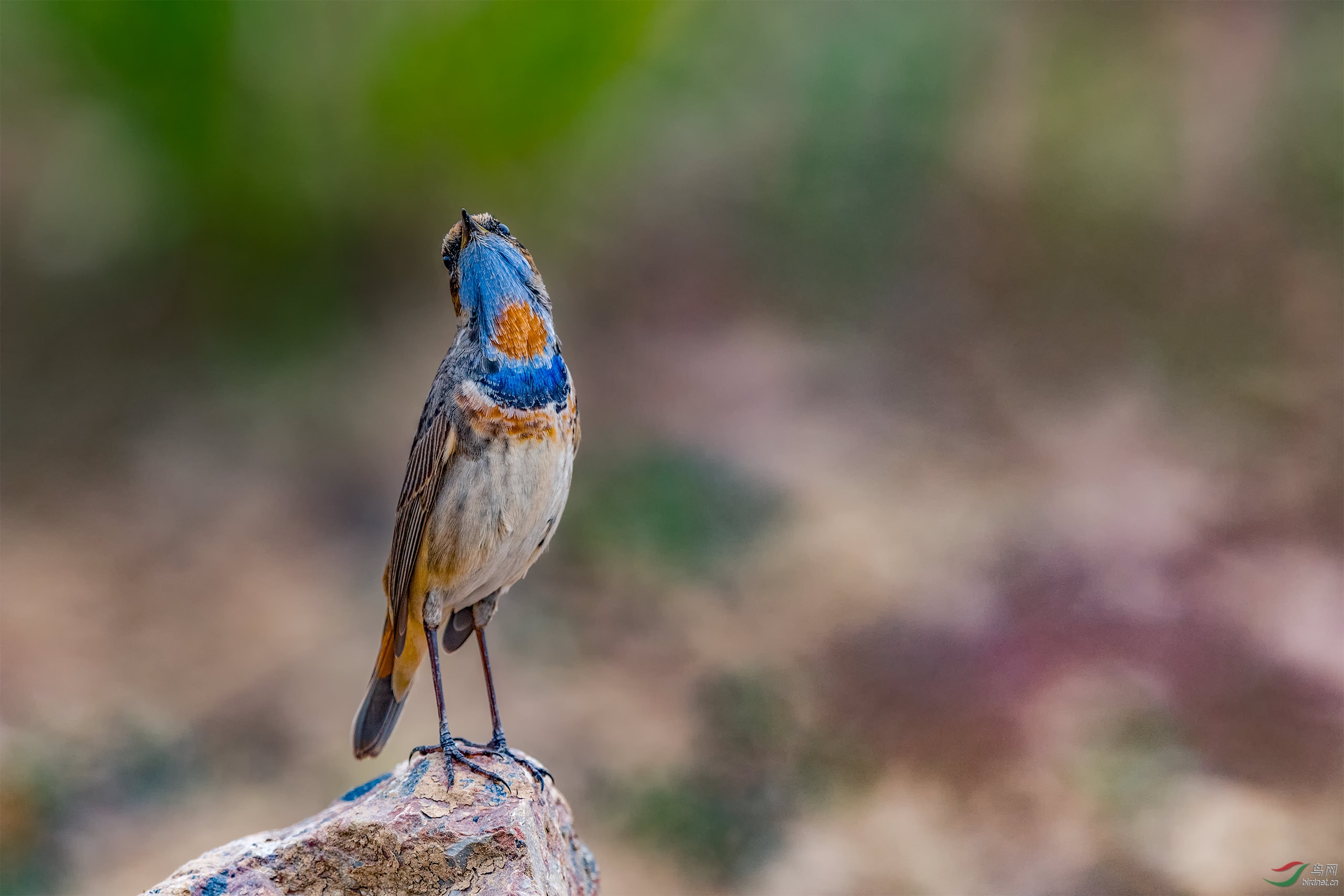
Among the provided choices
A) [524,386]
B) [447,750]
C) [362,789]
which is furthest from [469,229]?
[362,789]

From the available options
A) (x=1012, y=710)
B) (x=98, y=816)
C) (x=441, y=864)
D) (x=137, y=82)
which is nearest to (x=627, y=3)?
(x=137, y=82)

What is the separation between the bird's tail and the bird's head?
3.41 ft

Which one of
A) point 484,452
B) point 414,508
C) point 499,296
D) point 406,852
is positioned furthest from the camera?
point 414,508

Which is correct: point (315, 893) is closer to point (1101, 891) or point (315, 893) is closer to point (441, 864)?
point (441, 864)

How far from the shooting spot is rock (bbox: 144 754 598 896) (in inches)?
123

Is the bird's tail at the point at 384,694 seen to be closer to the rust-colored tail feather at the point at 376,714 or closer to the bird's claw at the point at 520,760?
the rust-colored tail feather at the point at 376,714

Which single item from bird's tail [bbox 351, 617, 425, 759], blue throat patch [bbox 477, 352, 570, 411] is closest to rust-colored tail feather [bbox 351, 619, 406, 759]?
bird's tail [bbox 351, 617, 425, 759]

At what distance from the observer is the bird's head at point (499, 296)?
347 centimetres

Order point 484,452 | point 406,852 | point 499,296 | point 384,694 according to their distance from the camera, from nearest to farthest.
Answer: point 406,852 → point 484,452 → point 499,296 → point 384,694

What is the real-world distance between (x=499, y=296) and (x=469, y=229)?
0.25 metres

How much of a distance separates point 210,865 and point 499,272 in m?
1.84

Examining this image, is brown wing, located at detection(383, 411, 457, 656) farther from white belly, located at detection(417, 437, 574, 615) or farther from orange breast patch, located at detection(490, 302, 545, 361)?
orange breast patch, located at detection(490, 302, 545, 361)

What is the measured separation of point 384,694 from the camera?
3.91 m

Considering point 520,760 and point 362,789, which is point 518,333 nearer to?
point 520,760
